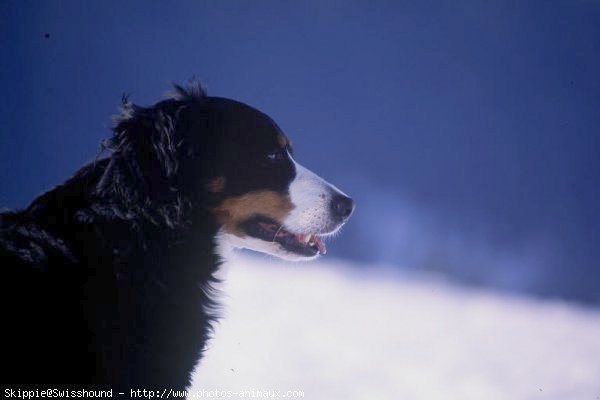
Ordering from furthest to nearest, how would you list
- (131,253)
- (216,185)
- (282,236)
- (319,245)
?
(319,245) → (282,236) → (216,185) → (131,253)

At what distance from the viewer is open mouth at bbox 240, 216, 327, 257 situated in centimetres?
159

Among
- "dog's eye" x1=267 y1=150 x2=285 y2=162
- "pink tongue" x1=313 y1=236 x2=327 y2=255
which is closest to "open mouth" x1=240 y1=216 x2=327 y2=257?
"pink tongue" x1=313 y1=236 x2=327 y2=255

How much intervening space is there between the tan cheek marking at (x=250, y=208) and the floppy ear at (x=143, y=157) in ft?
0.73

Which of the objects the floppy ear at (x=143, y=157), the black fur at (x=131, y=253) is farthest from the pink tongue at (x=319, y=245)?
the floppy ear at (x=143, y=157)

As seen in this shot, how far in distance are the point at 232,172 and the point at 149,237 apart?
41 cm

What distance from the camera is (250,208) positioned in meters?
1.55

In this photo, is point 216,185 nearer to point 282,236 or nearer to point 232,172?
point 232,172

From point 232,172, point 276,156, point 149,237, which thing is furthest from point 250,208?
point 149,237

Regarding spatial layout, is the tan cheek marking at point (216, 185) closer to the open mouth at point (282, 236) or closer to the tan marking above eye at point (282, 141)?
the open mouth at point (282, 236)

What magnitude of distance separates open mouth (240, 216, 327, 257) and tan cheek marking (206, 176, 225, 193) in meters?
0.18

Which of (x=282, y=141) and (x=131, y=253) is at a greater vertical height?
(x=282, y=141)

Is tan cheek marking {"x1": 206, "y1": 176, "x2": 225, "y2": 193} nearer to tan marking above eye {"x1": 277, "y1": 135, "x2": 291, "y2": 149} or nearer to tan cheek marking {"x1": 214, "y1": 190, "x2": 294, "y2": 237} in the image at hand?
tan cheek marking {"x1": 214, "y1": 190, "x2": 294, "y2": 237}

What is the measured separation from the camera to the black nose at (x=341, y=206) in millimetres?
1700

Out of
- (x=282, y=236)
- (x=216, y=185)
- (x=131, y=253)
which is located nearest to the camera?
(x=131, y=253)
